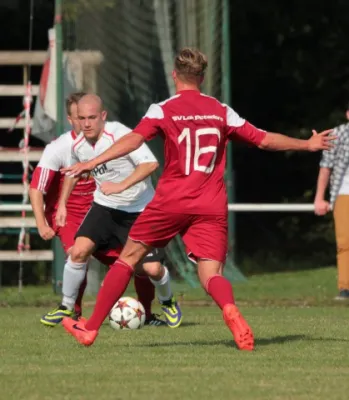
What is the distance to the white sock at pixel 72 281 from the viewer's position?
11031 millimetres

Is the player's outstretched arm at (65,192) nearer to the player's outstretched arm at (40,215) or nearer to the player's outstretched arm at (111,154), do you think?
the player's outstretched arm at (40,215)

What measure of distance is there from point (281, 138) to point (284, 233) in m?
15.2

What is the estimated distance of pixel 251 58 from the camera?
934 inches

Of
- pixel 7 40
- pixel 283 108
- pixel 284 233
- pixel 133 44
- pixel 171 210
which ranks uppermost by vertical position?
pixel 171 210

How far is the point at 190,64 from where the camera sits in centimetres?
859

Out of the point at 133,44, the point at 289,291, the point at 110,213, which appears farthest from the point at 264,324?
the point at 133,44

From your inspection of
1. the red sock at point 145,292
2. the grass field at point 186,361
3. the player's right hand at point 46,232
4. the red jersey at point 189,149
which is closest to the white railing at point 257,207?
the grass field at point 186,361

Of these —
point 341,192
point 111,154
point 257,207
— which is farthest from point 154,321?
point 257,207

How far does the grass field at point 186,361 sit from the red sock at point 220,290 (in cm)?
30

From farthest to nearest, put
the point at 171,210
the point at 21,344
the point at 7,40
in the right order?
1. the point at 7,40
2. the point at 21,344
3. the point at 171,210

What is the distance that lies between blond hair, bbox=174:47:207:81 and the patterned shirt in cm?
513

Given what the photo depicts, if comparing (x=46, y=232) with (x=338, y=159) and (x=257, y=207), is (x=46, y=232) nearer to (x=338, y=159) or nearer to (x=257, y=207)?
(x=338, y=159)

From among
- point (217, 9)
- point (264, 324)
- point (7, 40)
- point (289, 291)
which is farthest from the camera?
point (7, 40)

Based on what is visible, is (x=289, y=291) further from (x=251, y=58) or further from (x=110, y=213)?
(x=251, y=58)
